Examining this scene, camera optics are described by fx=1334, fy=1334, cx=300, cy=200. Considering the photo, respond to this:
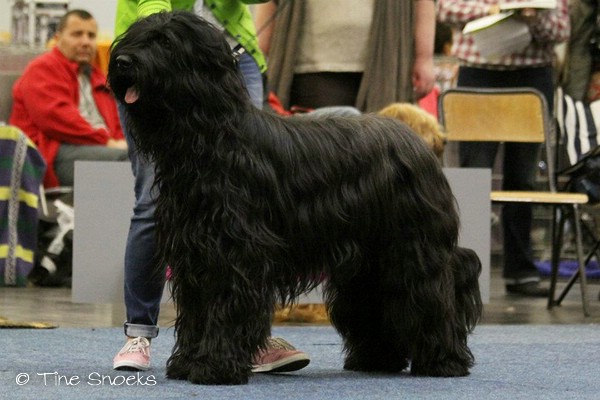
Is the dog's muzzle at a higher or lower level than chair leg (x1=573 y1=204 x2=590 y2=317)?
higher

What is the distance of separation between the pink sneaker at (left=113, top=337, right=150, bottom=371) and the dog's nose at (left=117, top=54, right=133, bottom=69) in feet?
3.31

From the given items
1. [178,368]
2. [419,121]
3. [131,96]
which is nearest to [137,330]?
[178,368]

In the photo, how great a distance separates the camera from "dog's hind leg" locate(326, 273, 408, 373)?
4316 mm

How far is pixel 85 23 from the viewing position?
8.51 m

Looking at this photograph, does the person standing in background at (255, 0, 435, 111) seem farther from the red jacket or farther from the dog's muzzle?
the dog's muzzle

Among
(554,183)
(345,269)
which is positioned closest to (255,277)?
(345,269)

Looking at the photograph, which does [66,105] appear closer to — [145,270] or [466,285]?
[145,270]

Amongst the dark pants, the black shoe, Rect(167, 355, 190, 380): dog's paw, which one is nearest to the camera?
Rect(167, 355, 190, 380): dog's paw

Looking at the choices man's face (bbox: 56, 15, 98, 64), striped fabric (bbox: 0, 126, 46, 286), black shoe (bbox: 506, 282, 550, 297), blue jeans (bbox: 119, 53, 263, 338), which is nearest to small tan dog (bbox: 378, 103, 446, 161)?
blue jeans (bbox: 119, 53, 263, 338)

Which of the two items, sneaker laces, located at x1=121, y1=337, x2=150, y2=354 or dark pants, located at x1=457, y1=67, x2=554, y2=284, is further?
dark pants, located at x1=457, y1=67, x2=554, y2=284

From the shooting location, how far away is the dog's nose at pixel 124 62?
369cm

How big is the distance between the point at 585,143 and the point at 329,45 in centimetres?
185

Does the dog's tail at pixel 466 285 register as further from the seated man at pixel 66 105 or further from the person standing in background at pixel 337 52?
the seated man at pixel 66 105

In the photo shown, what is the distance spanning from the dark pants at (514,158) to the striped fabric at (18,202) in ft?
8.48
